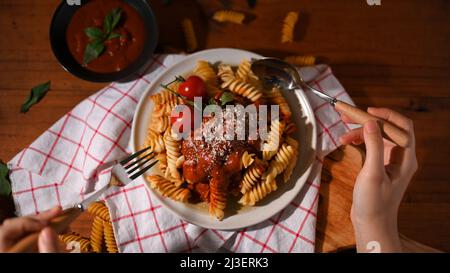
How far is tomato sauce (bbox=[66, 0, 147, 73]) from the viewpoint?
285 centimetres

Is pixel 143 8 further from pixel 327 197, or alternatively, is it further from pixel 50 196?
pixel 327 197

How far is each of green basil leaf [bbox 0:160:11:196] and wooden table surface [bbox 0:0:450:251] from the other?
0.15 metres

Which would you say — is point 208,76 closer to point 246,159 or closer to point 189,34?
point 189,34

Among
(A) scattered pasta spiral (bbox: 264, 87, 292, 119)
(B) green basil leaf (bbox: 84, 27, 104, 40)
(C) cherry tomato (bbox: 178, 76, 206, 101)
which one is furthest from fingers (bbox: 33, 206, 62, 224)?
(A) scattered pasta spiral (bbox: 264, 87, 292, 119)

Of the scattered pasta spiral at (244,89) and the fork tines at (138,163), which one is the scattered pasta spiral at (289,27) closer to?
the scattered pasta spiral at (244,89)

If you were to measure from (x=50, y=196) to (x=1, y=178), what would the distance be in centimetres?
40

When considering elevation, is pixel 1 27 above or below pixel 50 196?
above

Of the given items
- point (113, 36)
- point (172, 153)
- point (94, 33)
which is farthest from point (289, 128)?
point (94, 33)

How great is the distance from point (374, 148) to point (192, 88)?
1.21 metres

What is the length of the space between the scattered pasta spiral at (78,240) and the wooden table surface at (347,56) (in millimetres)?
789

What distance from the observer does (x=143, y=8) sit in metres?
2.90

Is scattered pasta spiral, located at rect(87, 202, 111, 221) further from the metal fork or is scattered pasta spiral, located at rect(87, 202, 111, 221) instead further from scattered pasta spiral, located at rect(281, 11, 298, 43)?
scattered pasta spiral, located at rect(281, 11, 298, 43)

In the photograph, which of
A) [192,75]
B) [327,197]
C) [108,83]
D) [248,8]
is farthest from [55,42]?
[327,197]
